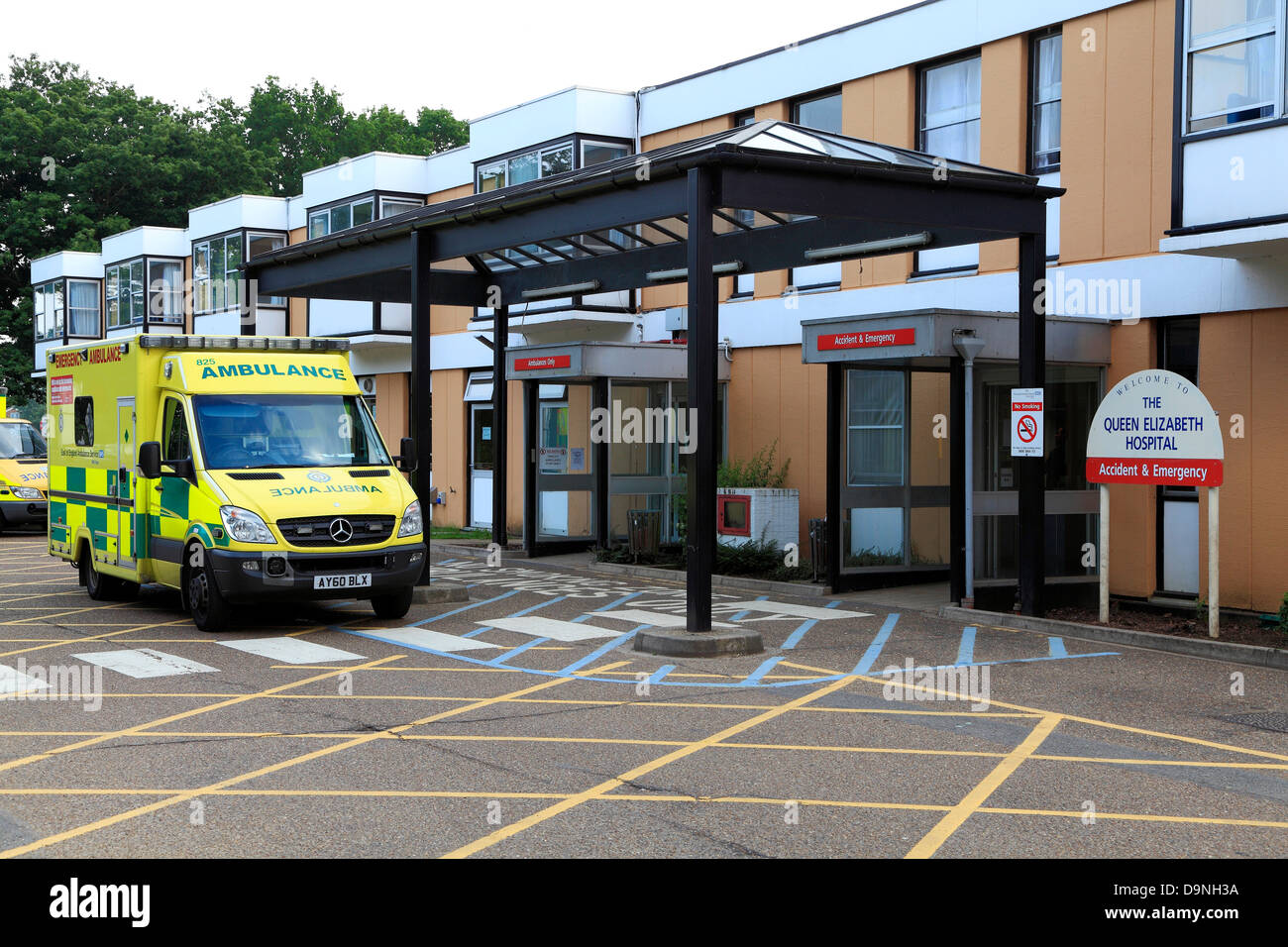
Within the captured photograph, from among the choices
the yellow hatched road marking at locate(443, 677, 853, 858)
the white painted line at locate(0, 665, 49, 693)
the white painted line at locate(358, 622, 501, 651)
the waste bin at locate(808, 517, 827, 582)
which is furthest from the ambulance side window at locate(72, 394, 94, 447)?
the yellow hatched road marking at locate(443, 677, 853, 858)

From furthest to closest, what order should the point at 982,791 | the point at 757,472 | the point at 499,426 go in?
the point at 499,426 < the point at 757,472 < the point at 982,791

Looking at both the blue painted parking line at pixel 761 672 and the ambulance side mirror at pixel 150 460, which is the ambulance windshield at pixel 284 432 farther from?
the blue painted parking line at pixel 761 672

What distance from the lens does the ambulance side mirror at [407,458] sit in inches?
554

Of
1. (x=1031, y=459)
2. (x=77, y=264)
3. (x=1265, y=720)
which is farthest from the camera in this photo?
(x=77, y=264)

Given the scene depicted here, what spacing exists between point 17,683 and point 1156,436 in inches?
384

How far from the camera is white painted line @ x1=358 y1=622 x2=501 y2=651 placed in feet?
38.3

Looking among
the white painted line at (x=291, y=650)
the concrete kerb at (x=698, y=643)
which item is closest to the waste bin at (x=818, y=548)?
the concrete kerb at (x=698, y=643)

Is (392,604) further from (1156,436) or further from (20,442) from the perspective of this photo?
(20,442)

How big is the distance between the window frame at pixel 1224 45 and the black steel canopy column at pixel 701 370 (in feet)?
16.4

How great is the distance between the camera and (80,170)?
51812 mm

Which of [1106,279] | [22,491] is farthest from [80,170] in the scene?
[1106,279]
